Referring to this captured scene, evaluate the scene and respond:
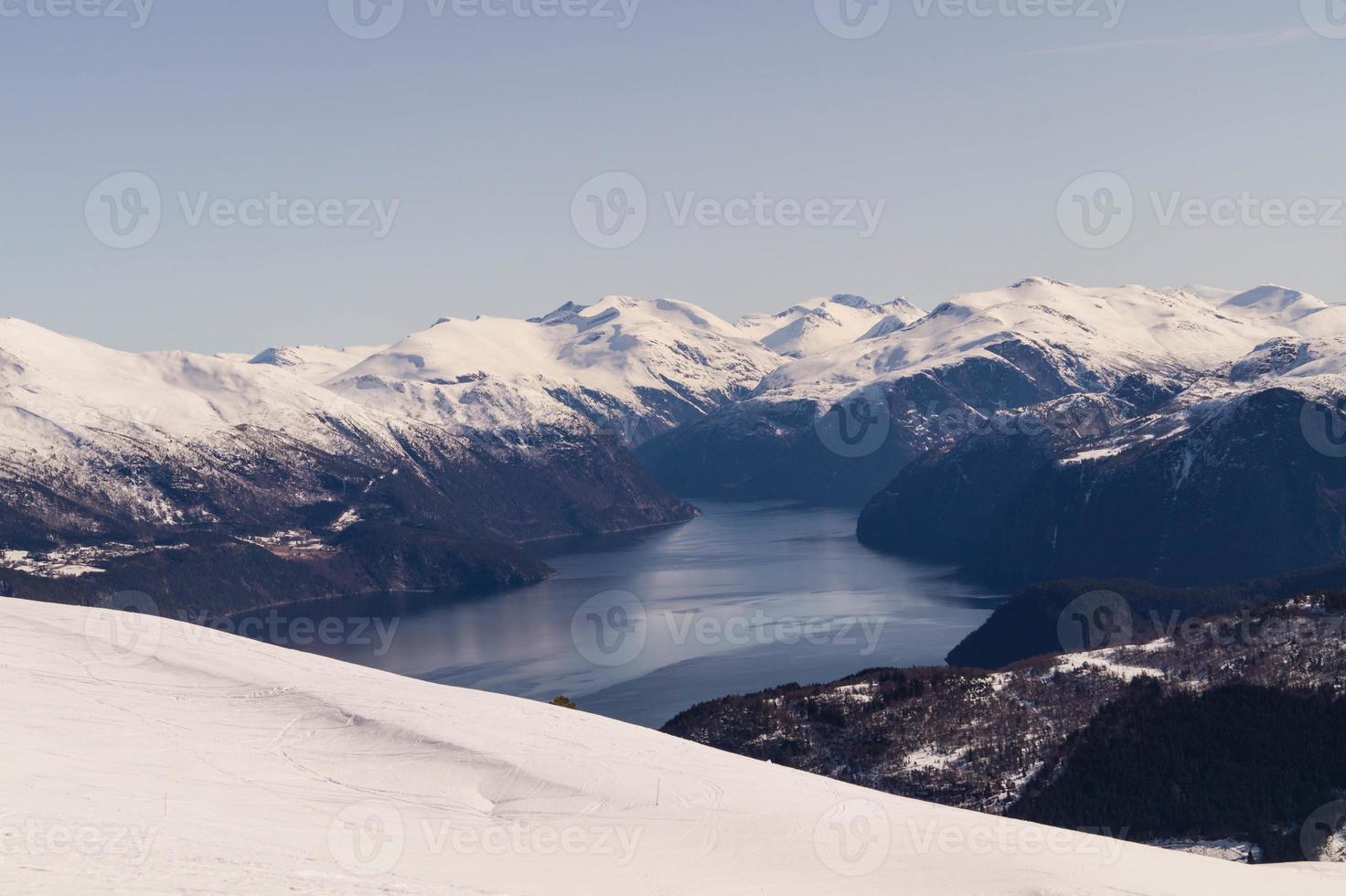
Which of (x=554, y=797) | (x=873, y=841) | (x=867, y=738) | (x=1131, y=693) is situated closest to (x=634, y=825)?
(x=554, y=797)

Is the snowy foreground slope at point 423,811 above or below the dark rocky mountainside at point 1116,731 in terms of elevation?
above

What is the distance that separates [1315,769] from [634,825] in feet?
227

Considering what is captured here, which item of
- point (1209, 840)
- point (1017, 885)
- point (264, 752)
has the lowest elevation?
point (1209, 840)

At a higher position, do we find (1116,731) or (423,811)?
(423,811)

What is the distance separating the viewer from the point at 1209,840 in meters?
101

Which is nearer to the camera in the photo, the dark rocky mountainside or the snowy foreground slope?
the snowy foreground slope

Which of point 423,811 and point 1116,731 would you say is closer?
point 423,811

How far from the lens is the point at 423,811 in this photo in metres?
62.7

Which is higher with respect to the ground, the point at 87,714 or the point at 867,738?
the point at 87,714

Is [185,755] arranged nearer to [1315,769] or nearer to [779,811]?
[779,811]

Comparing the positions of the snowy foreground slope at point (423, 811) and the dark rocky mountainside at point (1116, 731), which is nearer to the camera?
the snowy foreground slope at point (423, 811)

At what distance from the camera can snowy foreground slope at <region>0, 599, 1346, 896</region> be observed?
50.8 meters

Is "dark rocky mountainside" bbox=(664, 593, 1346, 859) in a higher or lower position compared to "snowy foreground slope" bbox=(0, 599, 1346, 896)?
lower

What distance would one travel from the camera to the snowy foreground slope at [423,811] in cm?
5084
